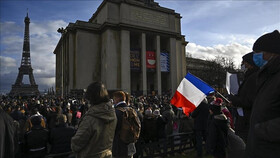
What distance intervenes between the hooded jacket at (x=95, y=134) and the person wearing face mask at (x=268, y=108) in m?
1.79

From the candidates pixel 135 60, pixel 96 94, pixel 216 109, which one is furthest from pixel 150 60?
pixel 96 94

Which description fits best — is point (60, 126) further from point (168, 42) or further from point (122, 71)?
point (168, 42)

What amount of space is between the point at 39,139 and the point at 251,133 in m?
4.11

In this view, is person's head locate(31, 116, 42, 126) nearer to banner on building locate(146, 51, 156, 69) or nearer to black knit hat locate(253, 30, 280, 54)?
black knit hat locate(253, 30, 280, 54)

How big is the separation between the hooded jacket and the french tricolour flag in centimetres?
286

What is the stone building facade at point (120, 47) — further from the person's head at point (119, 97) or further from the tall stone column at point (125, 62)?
the person's head at point (119, 97)

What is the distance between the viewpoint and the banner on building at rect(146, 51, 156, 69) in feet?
113

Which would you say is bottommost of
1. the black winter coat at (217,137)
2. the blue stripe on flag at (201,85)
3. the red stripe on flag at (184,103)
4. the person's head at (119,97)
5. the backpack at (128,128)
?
the black winter coat at (217,137)

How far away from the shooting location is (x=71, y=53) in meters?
33.6

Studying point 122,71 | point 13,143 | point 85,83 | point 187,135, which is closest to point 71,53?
point 85,83

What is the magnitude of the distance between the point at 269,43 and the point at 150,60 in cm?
3254

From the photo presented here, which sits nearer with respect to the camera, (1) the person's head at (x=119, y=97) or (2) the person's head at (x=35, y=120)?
(1) the person's head at (x=119, y=97)

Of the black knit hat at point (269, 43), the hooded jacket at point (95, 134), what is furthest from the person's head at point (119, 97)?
the black knit hat at point (269, 43)

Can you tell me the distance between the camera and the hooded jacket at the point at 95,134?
2535 mm
